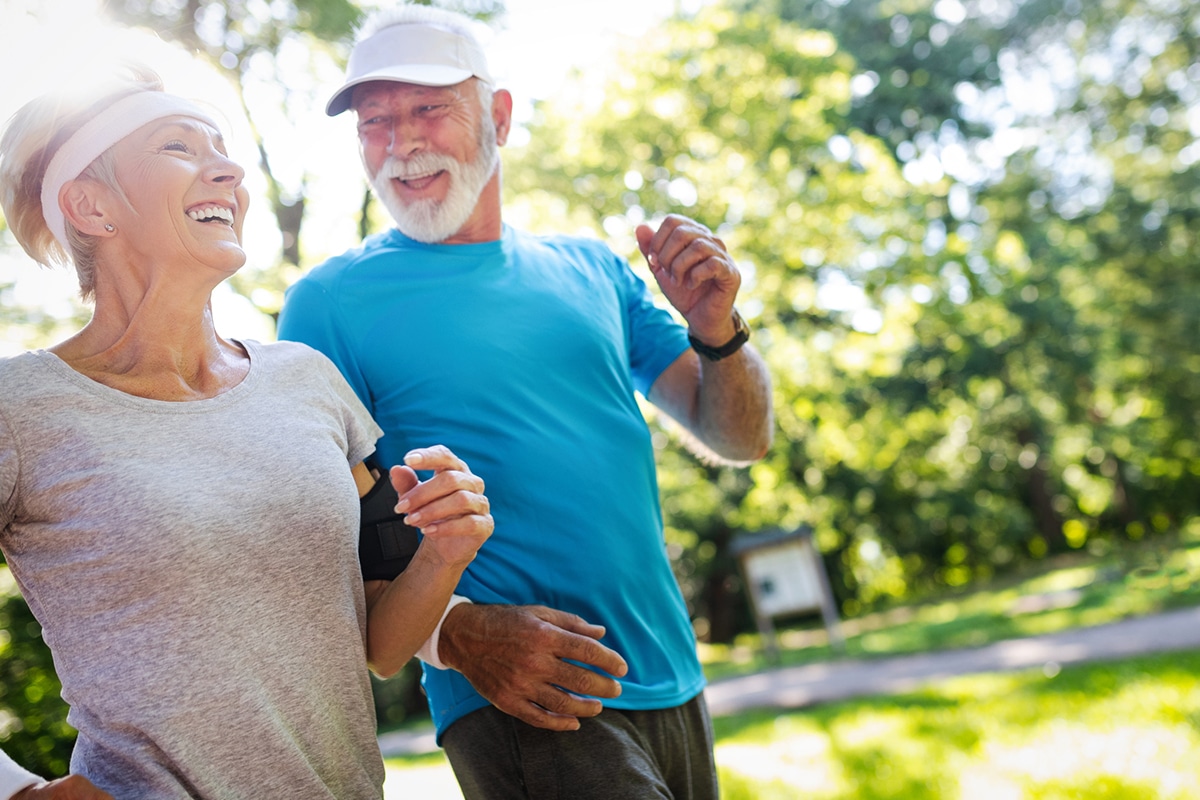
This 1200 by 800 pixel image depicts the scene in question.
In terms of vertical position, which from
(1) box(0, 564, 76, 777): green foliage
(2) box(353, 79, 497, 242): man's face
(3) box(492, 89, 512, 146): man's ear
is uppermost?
(3) box(492, 89, 512, 146): man's ear

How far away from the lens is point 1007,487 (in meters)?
26.7

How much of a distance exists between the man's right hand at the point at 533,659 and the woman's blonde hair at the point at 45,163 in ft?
3.29

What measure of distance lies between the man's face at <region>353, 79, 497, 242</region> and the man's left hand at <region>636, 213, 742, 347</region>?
0.50 meters

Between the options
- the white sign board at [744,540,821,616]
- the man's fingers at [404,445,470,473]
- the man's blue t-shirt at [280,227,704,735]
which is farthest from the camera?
the white sign board at [744,540,821,616]

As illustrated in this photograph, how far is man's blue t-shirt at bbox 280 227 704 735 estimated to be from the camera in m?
2.42

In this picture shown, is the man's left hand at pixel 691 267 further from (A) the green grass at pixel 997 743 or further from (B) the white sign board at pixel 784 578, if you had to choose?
(B) the white sign board at pixel 784 578

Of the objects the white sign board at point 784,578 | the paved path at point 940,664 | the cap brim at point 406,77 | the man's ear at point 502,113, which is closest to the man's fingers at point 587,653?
the cap brim at point 406,77

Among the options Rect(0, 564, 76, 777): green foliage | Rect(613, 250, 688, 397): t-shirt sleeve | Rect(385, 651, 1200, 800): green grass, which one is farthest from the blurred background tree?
Rect(613, 250, 688, 397): t-shirt sleeve

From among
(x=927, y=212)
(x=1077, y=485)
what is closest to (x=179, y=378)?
(x=927, y=212)

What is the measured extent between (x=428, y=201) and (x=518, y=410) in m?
0.61

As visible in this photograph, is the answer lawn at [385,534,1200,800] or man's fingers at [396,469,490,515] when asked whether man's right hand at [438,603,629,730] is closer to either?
man's fingers at [396,469,490,515]

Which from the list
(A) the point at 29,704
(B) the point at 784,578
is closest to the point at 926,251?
(B) the point at 784,578

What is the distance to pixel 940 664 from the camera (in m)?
10.8

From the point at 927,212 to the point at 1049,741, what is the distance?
9.89 m
